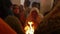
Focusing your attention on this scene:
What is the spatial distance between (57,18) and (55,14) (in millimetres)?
44

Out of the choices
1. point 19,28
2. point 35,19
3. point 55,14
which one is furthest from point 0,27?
point 35,19

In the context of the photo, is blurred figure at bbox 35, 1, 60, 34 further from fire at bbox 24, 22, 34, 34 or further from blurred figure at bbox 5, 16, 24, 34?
fire at bbox 24, 22, 34, 34

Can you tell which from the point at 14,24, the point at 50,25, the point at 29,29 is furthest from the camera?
the point at 29,29

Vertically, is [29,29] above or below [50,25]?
below

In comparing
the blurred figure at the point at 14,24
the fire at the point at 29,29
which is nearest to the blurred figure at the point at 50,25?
the blurred figure at the point at 14,24

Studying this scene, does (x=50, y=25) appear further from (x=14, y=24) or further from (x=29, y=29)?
(x=29, y=29)

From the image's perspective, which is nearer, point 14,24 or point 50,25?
point 50,25

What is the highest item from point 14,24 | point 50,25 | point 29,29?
point 50,25

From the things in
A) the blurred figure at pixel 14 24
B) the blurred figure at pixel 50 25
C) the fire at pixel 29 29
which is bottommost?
the fire at pixel 29 29

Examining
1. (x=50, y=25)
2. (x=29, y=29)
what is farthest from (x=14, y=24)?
(x=29, y=29)

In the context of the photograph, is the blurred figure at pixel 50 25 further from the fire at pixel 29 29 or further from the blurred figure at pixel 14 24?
the fire at pixel 29 29

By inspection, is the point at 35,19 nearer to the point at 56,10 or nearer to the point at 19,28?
the point at 19,28

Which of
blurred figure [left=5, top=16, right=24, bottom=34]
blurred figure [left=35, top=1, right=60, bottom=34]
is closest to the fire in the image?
blurred figure [left=5, top=16, right=24, bottom=34]

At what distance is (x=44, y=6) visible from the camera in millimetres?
5477
